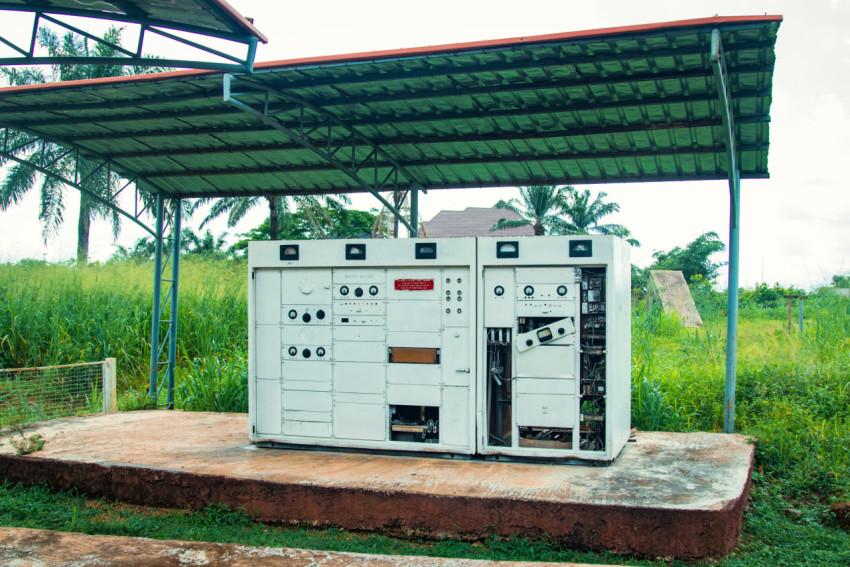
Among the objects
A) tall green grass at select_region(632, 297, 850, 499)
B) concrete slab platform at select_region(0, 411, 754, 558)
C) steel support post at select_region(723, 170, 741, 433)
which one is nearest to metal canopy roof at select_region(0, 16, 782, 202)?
steel support post at select_region(723, 170, 741, 433)

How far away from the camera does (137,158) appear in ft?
36.0

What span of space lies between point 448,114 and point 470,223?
30.6 m

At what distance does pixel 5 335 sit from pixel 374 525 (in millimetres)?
11276

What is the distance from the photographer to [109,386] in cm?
1057

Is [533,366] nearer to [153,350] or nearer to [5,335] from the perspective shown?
[153,350]

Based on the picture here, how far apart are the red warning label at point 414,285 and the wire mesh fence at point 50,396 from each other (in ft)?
16.7

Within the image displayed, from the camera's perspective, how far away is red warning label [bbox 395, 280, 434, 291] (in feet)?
22.7

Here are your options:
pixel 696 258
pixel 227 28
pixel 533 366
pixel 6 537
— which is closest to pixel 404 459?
pixel 533 366

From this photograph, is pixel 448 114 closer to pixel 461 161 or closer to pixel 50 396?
pixel 461 161

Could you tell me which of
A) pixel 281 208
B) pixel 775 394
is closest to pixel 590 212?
pixel 281 208

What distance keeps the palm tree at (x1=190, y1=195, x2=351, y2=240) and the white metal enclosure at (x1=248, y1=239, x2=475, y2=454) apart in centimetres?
1983

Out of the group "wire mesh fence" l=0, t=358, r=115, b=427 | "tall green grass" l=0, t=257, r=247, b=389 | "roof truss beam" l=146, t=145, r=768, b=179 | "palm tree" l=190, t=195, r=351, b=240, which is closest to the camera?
"roof truss beam" l=146, t=145, r=768, b=179

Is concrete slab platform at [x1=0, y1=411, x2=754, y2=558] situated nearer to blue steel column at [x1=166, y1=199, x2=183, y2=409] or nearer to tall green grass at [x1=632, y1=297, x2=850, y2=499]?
tall green grass at [x1=632, y1=297, x2=850, y2=499]

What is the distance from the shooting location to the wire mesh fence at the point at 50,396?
32.7 feet
